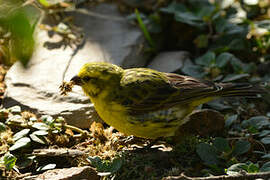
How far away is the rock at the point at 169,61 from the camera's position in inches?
192

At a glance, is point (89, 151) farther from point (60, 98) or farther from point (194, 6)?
point (194, 6)

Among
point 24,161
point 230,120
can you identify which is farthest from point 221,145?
point 24,161

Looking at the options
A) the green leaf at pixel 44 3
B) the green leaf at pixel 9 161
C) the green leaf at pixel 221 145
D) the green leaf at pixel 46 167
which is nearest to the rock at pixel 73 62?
the green leaf at pixel 44 3

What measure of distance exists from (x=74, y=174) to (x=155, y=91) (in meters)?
1.20

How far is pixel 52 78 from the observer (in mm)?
4520

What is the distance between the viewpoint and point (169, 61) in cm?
502

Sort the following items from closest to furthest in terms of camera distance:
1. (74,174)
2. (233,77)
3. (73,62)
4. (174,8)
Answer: (74,174), (233,77), (73,62), (174,8)

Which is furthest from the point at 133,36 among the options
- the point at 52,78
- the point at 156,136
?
the point at 156,136

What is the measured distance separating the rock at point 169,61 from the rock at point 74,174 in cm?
218

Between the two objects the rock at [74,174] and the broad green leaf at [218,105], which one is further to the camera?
the broad green leaf at [218,105]

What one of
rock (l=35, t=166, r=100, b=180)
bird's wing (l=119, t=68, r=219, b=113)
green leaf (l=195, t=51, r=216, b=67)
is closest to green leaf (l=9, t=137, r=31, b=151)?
rock (l=35, t=166, r=100, b=180)

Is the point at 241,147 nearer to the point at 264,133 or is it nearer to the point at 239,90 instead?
the point at 264,133

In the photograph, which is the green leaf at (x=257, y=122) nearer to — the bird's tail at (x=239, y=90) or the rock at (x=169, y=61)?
the bird's tail at (x=239, y=90)

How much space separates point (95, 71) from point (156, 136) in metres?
0.86
